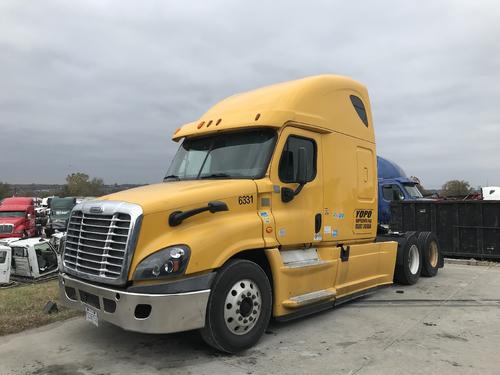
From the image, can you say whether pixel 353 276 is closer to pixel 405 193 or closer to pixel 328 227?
pixel 328 227

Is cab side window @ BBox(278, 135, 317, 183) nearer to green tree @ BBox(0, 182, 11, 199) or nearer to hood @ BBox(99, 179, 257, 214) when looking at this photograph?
hood @ BBox(99, 179, 257, 214)

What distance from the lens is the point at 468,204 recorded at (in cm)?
1295

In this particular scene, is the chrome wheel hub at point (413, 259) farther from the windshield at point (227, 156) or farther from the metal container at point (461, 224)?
the windshield at point (227, 156)

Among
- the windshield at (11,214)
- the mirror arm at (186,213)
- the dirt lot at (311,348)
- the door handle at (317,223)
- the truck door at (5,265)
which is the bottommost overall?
the dirt lot at (311,348)

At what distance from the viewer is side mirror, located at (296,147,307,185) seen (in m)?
6.05

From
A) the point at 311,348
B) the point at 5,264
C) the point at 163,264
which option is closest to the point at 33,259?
the point at 5,264

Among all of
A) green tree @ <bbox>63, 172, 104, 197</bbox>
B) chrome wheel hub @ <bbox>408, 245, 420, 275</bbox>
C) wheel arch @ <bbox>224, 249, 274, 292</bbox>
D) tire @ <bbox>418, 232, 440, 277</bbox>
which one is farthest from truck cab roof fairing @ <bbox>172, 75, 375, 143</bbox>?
green tree @ <bbox>63, 172, 104, 197</bbox>

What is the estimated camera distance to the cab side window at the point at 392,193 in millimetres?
16625

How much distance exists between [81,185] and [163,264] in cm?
8743

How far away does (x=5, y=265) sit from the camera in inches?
408

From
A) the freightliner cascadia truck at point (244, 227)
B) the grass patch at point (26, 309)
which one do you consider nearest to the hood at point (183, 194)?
the freightliner cascadia truck at point (244, 227)

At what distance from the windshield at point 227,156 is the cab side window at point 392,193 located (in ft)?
37.1

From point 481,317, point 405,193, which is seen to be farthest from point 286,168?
point 405,193

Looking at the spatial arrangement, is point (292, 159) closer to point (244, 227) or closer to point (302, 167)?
point (302, 167)
